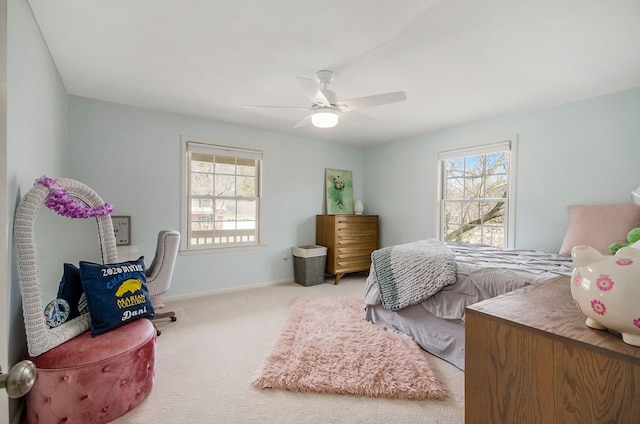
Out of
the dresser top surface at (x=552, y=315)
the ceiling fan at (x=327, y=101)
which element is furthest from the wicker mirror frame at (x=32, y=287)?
the dresser top surface at (x=552, y=315)

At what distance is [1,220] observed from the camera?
0.67 metres

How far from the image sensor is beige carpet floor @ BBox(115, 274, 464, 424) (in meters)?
1.65

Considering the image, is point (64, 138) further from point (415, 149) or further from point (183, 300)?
point (415, 149)

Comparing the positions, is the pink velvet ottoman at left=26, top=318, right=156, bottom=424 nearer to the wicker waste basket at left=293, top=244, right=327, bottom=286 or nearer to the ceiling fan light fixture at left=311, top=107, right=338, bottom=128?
the ceiling fan light fixture at left=311, top=107, right=338, bottom=128

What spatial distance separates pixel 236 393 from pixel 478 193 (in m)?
3.63

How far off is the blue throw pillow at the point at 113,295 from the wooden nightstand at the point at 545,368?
1890 mm

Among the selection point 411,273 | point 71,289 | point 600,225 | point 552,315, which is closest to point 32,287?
point 71,289

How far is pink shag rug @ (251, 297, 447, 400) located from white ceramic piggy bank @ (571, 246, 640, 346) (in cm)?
133

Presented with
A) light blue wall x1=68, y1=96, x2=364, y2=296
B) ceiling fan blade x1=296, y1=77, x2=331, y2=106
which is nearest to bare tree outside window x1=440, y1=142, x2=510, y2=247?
light blue wall x1=68, y1=96, x2=364, y2=296

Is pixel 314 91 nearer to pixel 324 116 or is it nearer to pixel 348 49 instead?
pixel 324 116

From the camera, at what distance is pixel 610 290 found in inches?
29.3

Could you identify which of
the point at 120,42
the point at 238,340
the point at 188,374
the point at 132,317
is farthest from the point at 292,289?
the point at 120,42

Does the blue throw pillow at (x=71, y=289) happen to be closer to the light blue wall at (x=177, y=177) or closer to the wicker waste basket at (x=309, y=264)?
the light blue wall at (x=177, y=177)

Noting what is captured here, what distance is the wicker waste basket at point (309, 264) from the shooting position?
4387mm
